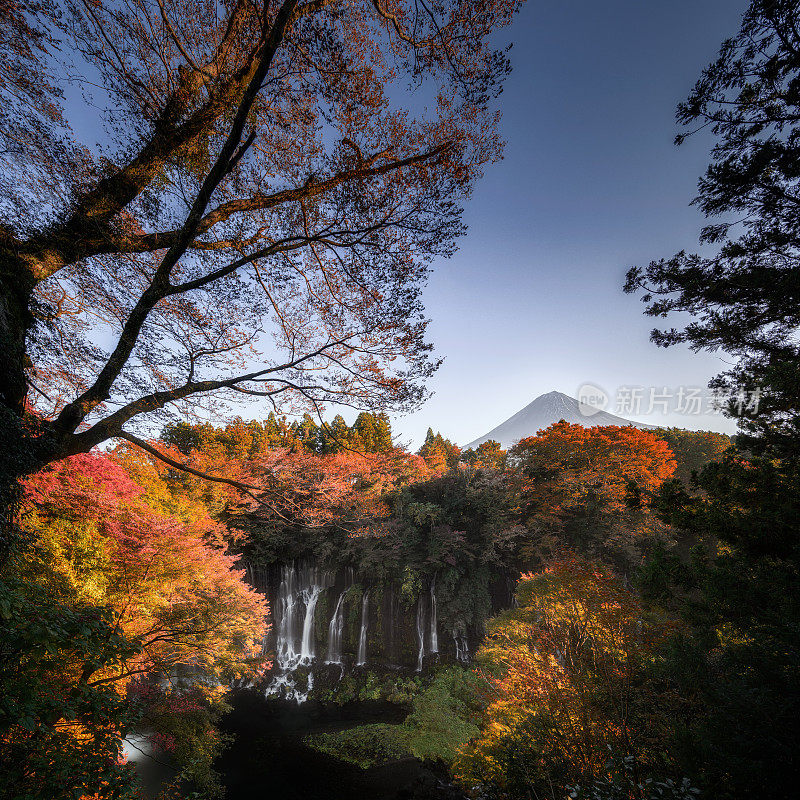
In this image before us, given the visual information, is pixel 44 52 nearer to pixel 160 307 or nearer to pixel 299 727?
pixel 160 307

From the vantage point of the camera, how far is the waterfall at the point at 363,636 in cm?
1493

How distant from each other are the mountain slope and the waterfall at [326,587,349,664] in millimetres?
61694

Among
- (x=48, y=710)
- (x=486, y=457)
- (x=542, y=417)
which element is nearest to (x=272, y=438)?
(x=486, y=457)

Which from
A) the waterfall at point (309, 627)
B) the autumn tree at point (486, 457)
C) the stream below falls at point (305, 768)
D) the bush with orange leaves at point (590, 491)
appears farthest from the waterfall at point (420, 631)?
the autumn tree at point (486, 457)

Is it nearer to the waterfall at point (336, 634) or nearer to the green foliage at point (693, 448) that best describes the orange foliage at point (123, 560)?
the waterfall at point (336, 634)

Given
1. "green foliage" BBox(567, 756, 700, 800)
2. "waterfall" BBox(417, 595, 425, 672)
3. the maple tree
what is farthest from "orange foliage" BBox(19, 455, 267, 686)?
"waterfall" BBox(417, 595, 425, 672)

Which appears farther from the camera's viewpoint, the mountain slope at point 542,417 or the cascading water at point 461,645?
the mountain slope at point 542,417

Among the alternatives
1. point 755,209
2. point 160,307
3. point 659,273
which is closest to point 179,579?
point 160,307

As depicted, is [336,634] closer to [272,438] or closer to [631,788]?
[272,438]

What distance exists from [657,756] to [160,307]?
36.0 ft

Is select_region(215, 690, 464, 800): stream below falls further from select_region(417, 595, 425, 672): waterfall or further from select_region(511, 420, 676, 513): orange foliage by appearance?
select_region(511, 420, 676, 513): orange foliage

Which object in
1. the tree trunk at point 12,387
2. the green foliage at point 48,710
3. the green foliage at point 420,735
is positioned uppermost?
the tree trunk at point 12,387

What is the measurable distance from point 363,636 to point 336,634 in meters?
1.41

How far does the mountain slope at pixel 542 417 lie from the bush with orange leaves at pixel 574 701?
223ft
